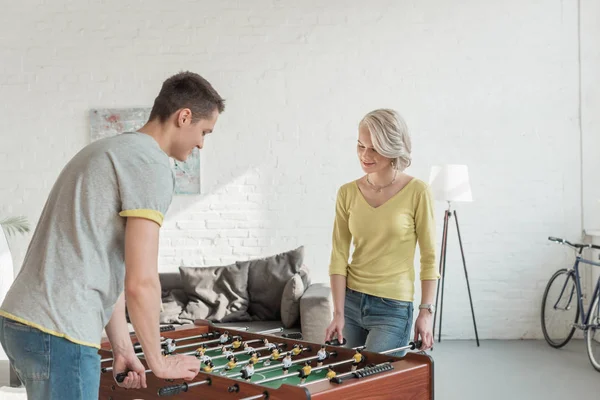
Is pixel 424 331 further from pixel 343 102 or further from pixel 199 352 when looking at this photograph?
pixel 343 102

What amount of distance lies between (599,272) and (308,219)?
240cm

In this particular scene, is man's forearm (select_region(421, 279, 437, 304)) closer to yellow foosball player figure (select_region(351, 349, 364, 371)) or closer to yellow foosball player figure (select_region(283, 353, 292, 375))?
yellow foosball player figure (select_region(351, 349, 364, 371))

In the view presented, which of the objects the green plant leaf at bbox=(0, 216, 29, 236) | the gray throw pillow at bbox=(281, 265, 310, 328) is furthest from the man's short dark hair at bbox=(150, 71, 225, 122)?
the green plant leaf at bbox=(0, 216, 29, 236)

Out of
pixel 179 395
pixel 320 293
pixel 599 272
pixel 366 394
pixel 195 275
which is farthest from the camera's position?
pixel 599 272

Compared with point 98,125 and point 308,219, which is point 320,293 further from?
point 98,125

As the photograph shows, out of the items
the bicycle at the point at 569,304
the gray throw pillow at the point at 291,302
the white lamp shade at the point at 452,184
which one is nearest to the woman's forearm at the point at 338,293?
the gray throw pillow at the point at 291,302

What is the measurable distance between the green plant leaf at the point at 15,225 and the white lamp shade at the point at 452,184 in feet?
10.9

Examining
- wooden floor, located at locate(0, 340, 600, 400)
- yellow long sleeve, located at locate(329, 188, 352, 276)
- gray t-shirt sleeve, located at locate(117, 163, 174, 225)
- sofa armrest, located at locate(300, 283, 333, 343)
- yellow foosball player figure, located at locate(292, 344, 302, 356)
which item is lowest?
wooden floor, located at locate(0, 340, 600, 400)

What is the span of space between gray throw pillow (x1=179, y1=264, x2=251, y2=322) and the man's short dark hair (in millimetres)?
3510

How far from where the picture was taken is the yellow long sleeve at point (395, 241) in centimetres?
279

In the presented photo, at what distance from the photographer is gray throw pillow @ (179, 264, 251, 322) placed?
17.7ft

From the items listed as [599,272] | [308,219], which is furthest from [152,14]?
[599,272]

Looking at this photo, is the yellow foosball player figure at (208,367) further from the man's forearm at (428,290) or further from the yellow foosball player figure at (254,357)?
the man's forearm at (428,290)

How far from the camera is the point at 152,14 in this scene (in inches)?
249
